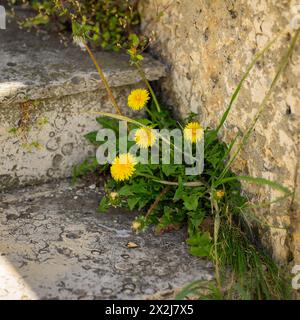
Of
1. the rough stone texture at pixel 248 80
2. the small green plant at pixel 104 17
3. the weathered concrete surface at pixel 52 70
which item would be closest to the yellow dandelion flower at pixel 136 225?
the rough stone texture at pixel 248 80

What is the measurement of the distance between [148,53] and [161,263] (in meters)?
1.08

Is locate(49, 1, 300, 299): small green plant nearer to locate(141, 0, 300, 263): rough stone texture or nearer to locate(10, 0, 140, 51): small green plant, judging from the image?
locate(141, 0, 300, 263): rough stone texture

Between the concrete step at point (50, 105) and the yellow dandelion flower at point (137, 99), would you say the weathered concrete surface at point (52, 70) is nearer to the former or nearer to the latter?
the concrete step at point (50, 105)

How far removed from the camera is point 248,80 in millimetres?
2361

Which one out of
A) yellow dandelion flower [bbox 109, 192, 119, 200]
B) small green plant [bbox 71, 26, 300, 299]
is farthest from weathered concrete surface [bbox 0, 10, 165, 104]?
yellow dandelion flower [bbox 109, 192, 119, 200]

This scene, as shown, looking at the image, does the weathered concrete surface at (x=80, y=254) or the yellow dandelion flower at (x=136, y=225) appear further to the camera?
the yellow dandelion flower at (x=136, y=225)

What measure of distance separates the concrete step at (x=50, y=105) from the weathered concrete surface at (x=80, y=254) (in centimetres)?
15

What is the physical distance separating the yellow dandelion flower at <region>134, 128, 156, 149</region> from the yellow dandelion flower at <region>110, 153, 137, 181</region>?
3.1 inches

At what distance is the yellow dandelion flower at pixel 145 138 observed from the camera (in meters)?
2.53

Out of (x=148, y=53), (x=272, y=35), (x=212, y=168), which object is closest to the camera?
(x=272, y=35)

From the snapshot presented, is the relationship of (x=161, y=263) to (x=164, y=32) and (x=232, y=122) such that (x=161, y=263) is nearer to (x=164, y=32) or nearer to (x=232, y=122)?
(x=232, y=122)

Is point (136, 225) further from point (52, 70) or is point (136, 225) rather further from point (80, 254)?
point (52, 70)
